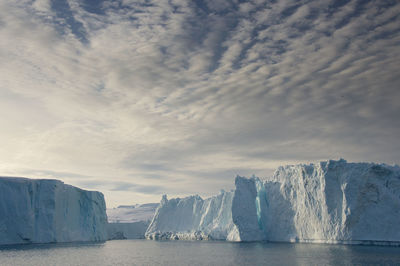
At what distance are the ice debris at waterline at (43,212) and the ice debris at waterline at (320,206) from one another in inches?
628

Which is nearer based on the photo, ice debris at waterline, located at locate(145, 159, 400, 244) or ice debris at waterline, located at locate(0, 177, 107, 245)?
ice debris at waterline, located at locate(145, 159, 400, 244)

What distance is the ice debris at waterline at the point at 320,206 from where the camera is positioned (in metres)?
30.3

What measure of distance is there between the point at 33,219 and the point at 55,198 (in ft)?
11.9

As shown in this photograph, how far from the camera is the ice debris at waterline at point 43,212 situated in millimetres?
37375

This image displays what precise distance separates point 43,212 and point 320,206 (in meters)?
30.3

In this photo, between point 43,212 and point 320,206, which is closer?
point 320,206

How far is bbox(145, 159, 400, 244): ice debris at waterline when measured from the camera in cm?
3030

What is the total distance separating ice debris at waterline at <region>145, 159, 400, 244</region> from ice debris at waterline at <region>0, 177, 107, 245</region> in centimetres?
1595

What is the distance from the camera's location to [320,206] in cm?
3425

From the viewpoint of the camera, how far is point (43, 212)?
40188 millimetres

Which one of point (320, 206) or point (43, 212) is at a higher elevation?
point (320, 206)

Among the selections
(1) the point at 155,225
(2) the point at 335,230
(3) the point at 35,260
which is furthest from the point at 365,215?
(1) the point at 155,225

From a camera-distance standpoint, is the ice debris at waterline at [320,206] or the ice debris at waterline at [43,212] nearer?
the ice debris at waterline at [320,206]

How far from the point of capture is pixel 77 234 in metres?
45.5
